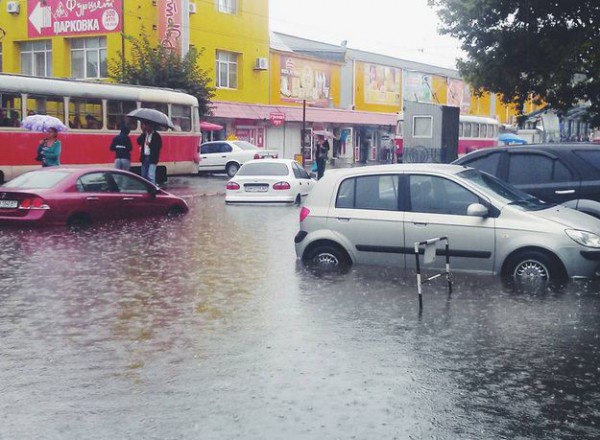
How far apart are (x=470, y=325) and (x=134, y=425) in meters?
4.23

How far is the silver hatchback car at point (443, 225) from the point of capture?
1067cm

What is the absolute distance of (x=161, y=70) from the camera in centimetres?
3862

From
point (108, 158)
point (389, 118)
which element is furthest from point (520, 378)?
point (389, 118)

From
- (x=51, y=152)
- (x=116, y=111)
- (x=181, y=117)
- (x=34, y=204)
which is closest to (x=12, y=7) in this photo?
(x=181, y=117)

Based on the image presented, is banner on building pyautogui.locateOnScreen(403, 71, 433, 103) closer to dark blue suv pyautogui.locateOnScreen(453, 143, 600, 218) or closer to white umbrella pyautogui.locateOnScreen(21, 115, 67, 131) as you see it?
white umbrella pyautogui.locateOnScreen(21, 115, 67, 131)

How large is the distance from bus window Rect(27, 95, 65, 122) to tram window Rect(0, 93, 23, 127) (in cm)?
41

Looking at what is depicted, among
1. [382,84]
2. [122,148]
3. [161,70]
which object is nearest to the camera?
[122,148]

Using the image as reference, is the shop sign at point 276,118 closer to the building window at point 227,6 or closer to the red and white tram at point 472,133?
the building window at point 227,6

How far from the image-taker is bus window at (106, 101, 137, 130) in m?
28.6

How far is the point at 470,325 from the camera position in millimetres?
8859

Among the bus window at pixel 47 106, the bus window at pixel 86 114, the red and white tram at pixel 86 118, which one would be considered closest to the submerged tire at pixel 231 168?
the red and white tram at pixel 86 118

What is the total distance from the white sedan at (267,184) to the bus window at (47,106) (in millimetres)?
6231

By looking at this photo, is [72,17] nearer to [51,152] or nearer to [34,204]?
[51,152]

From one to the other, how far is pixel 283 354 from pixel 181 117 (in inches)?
1022
